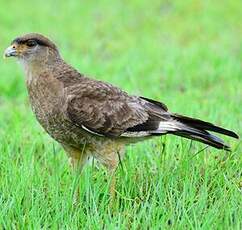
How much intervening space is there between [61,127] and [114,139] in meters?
0.43

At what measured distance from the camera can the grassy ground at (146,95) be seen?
507 cm

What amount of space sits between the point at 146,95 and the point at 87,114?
10.6ft

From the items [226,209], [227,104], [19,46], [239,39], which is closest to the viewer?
[226,209]

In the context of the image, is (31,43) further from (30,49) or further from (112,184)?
(112,184)

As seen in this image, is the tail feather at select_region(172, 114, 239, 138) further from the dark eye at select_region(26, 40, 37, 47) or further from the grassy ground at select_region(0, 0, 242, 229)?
the dark eye at select_region(26, 40, 37, 47)

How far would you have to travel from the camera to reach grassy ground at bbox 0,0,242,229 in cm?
507

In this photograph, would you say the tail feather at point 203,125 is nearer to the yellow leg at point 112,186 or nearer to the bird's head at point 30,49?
the yellow leg at point 112,186

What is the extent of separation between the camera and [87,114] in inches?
219

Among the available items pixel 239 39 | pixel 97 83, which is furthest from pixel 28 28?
pixel 97 83

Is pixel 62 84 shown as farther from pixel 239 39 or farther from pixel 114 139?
pixel 239 39

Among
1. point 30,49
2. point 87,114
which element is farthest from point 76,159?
point 30,49

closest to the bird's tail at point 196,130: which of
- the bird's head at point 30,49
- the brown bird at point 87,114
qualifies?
the brown bird at point 87,114

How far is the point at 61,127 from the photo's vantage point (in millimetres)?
5477

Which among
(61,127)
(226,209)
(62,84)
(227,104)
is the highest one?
(227,104)
